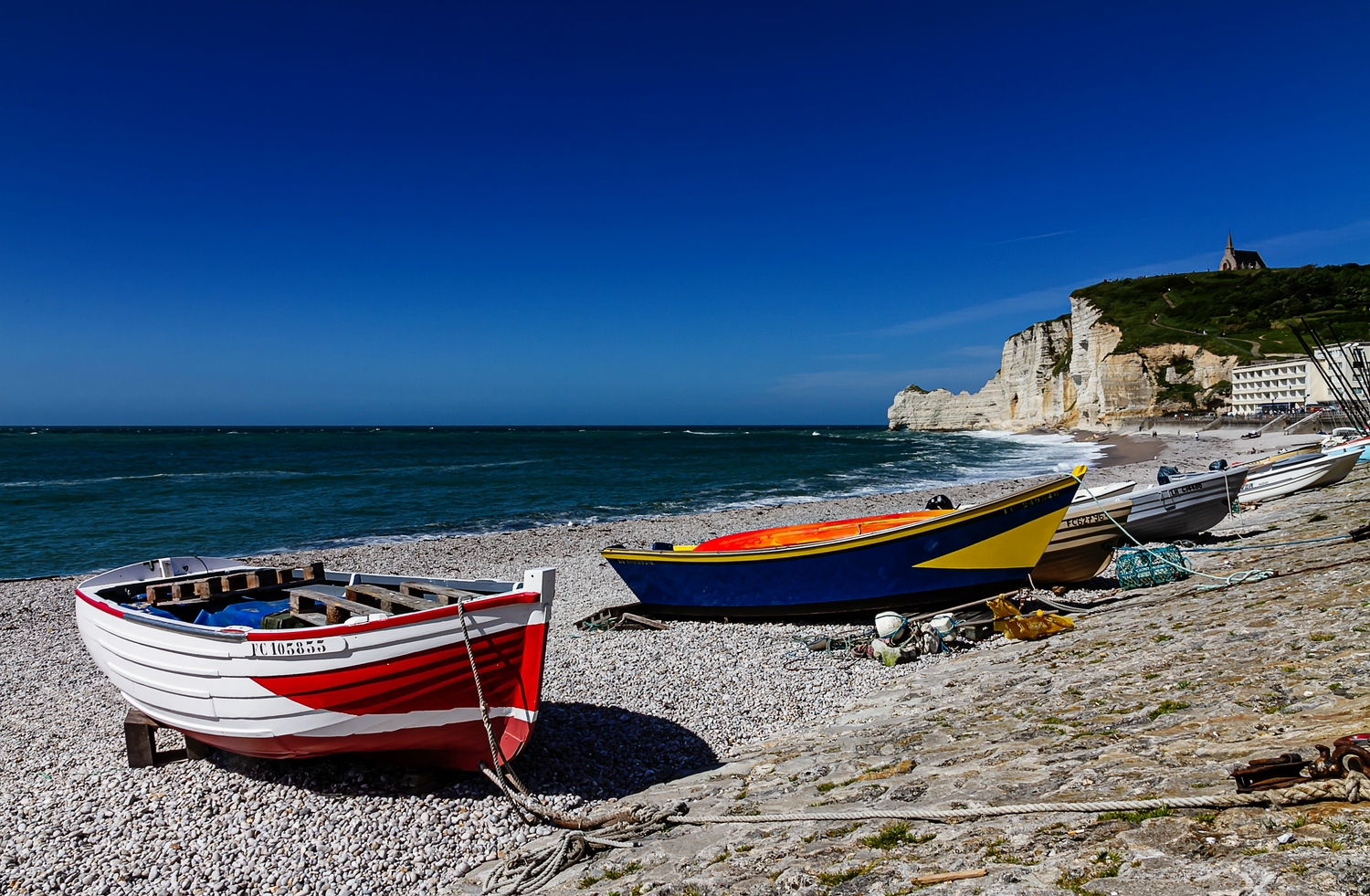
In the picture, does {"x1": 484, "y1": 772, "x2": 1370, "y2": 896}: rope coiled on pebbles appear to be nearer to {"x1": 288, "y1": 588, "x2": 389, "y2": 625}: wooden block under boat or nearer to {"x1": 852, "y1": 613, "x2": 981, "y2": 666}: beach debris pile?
{"x1": 288, "y1": 588, "x2": 389, "y2": 625}: wooden block under boat

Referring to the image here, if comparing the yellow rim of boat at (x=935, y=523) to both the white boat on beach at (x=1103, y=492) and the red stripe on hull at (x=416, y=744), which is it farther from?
the red stripe on hull at (x=416, y=744)

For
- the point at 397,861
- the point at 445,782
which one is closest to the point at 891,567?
the point at 445,782

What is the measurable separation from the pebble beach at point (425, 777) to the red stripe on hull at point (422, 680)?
961mm

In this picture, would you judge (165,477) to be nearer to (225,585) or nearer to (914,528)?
(225,585)

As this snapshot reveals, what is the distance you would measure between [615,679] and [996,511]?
640cm

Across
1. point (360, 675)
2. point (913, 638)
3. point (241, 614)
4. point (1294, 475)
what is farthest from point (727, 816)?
point (1294, 475)

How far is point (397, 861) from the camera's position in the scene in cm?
554

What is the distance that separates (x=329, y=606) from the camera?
263 inches

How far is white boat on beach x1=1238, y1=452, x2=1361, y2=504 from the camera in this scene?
18.4 metres

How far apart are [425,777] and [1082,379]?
96934 millimetres

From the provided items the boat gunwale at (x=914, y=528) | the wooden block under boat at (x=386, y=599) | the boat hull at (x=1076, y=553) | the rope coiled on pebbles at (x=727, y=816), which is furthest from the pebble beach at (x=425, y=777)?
the boat hull at (x=1076, y=553)

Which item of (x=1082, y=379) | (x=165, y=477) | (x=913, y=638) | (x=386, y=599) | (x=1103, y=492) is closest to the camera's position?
(x=386, y=599)

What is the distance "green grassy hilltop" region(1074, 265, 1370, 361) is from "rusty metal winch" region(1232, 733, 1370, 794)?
8632 centimetres

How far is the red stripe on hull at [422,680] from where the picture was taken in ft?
19.5
